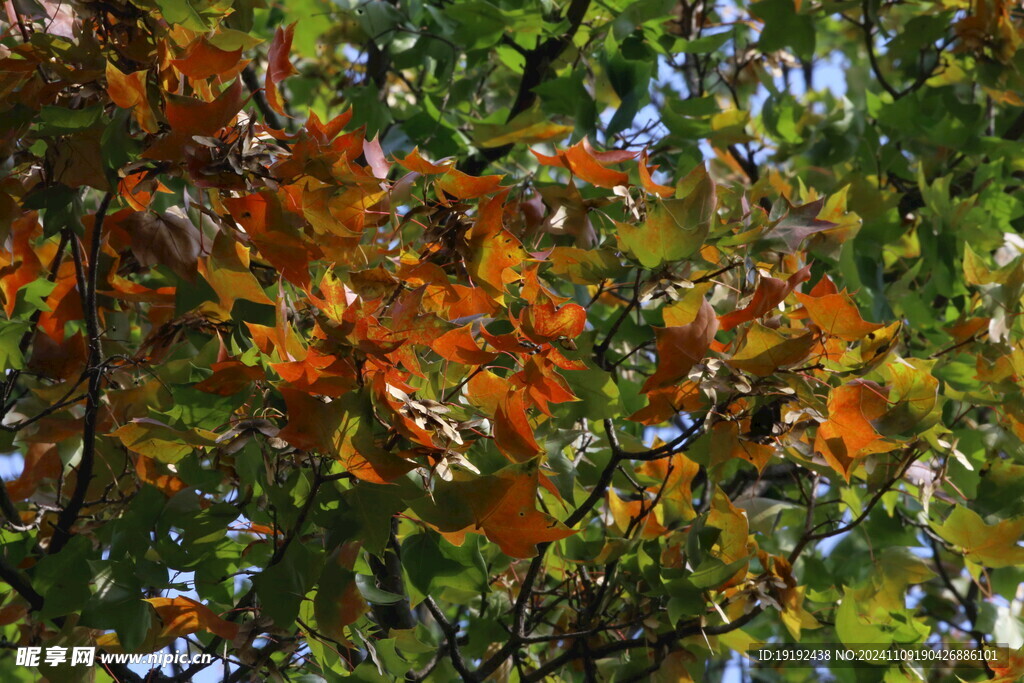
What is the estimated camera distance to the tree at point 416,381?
1.05 m

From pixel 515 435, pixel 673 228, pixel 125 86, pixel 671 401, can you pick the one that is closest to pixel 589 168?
pixel 673 228

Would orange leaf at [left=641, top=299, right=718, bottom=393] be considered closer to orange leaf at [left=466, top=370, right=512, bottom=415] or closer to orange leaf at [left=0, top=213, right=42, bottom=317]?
orange leaf at [left=466, top=370, right=512, bottom=415]

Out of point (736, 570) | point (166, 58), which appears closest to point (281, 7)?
point (166, 58)

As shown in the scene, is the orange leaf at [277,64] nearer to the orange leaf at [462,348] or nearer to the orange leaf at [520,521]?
the orange leaf at [462,348]

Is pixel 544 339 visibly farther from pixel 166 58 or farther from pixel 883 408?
pixel 166 58

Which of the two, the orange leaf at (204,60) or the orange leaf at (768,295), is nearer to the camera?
the orange leaf at (204,60)

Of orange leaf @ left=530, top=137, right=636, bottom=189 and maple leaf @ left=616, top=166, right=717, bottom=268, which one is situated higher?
orange leaf @ left=530, top=137, right=636, bottom=189

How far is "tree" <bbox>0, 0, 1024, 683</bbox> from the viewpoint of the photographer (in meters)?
1.05

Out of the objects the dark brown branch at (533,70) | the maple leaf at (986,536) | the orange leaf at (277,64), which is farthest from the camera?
the dark brown branch at (533,70)

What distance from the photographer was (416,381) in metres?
1.14

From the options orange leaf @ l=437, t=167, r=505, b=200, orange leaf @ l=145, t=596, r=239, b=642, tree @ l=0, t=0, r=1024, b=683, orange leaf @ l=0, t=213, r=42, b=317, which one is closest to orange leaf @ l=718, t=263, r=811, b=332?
tree @ l=0, t=0, r=1024, b=683

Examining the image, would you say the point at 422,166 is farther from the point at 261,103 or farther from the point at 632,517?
the point at 261,103

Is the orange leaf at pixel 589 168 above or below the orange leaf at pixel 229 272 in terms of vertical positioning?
above

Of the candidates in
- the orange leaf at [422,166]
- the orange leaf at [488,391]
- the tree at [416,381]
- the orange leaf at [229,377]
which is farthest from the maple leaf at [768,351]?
the orange leaf at [229,377]
